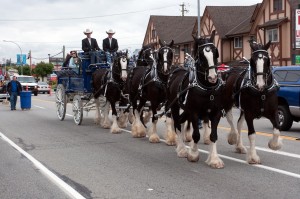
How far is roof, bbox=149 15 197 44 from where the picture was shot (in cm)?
5797

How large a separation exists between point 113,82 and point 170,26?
47.3 meters

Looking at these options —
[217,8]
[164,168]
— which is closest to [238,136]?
[164,168]

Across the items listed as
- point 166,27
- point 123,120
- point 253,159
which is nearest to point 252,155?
point 253,159

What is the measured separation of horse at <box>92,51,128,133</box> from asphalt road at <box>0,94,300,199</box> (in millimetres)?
1638

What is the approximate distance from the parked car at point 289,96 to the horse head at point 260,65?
5.75m

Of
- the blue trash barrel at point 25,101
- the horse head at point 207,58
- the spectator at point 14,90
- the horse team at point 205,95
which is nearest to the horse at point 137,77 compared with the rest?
the horse team at point 205,95

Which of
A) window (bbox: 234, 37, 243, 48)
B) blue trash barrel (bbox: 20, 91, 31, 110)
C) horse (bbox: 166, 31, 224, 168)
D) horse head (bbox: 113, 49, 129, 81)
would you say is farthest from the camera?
window (bbox: 234, 37, 243, 48)

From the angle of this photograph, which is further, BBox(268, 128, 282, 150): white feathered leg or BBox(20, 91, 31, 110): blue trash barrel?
BBox(20, 91, 31, 110): blue trash barrel

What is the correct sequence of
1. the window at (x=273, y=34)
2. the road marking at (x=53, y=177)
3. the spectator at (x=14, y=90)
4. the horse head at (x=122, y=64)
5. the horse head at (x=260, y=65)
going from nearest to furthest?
the road marking at (x=53, y=177), the horse head at (x=260, y=65), the horse head at (x=122, y=64), the spectator at (x=14, y=90), the window at (x=273, y=34)

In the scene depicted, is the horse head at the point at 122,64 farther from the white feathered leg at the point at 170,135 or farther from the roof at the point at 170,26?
the roof at the point at 170,26

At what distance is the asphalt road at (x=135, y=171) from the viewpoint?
673cm

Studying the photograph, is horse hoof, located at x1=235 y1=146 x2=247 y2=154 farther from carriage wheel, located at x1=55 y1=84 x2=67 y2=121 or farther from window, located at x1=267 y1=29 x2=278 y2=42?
window, located at x1=267 y1=29 x2=278 y2=42

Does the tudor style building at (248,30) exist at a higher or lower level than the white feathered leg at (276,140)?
higher

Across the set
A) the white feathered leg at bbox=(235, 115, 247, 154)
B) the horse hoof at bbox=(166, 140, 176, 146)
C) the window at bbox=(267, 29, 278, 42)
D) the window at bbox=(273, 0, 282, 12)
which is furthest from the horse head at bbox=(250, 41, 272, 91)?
the window at bbox=(273, 0, 282, 12)
